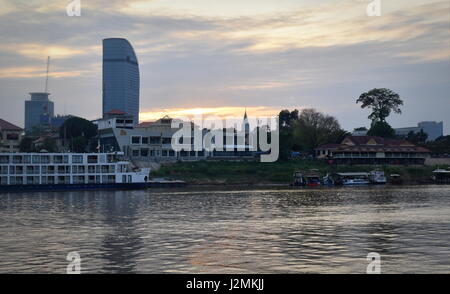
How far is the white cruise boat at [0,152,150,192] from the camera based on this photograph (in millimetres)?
90938

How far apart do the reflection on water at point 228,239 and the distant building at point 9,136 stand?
86618 mm

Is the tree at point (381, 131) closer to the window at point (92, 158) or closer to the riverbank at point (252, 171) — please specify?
the riverbank at point (252, 171)

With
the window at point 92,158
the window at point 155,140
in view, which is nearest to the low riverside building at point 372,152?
the window at point 155,140

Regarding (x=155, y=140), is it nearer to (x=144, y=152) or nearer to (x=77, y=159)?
(x=144, y=152)

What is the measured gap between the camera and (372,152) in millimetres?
129125

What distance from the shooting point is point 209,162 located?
12019 cm

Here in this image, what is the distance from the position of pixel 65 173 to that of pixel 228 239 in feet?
214

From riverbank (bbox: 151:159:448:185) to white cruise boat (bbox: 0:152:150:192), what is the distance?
16232mm

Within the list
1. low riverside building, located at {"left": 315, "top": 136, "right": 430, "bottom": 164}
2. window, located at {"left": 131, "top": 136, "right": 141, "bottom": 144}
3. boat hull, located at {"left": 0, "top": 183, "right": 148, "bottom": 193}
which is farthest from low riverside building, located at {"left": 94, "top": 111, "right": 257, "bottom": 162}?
boat hull, located at {"left": 0, "top": 183, "right": 148, "bottom": 193}

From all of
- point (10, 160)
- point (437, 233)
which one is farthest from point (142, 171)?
point (437, 233)

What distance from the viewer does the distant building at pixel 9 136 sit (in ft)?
442

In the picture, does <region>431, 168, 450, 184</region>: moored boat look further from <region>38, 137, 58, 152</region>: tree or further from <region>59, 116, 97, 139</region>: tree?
<region>38, 137, 58, 152</region>: tree

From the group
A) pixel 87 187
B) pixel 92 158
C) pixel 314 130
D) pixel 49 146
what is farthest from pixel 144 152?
pixel 314 130
